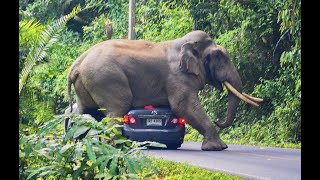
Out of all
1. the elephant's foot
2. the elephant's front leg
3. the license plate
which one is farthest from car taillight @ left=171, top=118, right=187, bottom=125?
the elephant's foot

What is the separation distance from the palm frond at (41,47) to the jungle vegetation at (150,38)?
0.4 inches

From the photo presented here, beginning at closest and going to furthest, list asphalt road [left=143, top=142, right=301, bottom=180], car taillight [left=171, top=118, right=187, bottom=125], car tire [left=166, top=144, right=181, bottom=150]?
asphalt road [left=143, top=142, right=301, bottom=180] < car taillight [left=171, top=118, right=187, bottom=125] < car tire [left=166, top=144, right=181, bottom=150]

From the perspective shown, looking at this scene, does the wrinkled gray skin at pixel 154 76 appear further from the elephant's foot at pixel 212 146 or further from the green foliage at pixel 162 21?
the green foliage at pixel 162 21

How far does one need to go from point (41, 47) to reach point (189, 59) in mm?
10053

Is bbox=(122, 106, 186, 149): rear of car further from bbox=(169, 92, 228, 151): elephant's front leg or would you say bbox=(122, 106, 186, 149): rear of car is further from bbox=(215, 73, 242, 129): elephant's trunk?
bbox=(215, 73, 242, 129): elephant's trunk

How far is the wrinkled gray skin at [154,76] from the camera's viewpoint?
2034 centimetres

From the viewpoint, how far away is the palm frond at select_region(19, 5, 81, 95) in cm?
1044

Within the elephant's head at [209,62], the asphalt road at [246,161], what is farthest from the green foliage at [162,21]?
the asphalt road at [246,161]

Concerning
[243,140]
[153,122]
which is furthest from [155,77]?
[243,140]

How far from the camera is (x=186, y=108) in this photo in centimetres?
2039

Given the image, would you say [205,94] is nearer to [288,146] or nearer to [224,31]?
[224,31]

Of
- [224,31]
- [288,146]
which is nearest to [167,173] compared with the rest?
[288,146]

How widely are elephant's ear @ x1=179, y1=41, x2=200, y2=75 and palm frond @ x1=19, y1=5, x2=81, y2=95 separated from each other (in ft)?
31.8
